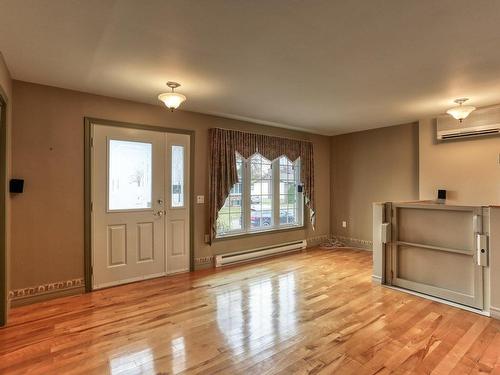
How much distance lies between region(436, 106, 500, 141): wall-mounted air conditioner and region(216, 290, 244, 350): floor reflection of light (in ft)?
13.7

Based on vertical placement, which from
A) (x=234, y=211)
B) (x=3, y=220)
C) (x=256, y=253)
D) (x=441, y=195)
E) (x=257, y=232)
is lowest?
(x=256, y=253)

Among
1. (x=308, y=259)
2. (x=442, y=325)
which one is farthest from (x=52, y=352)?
(x=308, y=259)

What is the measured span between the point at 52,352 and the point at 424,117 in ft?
Result: 19.3

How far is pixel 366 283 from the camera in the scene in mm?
3963

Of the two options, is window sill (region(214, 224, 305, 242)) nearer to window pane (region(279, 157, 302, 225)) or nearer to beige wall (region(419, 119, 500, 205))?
window pane (region(279, 157, 302, 225))

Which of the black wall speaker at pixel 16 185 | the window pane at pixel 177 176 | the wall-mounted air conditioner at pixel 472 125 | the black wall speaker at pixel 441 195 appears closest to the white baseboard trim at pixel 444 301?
the black wall speaker at pixel 441 195

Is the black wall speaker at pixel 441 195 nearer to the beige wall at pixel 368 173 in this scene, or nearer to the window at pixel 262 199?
the beige wall at pixel 368 173

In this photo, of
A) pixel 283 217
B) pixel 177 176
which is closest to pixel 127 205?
pixel 177 176

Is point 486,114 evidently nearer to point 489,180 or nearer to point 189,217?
point 489,180

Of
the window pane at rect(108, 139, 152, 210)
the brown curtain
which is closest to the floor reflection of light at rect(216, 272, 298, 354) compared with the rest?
the brown curtain

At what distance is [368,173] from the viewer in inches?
237

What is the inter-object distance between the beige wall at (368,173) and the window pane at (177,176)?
12.4ft

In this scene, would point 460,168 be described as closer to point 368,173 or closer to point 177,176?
point 368,173

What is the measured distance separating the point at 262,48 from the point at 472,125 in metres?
3.84
